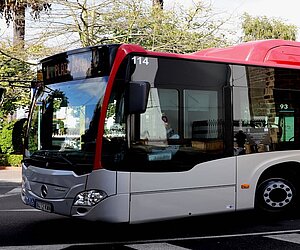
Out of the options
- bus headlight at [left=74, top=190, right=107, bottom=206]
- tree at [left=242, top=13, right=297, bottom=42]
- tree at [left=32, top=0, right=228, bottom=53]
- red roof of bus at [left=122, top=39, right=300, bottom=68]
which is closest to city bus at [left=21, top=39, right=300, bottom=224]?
bus headlight at [left=74, top=190, right=107, bottom=206]

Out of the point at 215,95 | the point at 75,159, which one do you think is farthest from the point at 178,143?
the point at 75,159

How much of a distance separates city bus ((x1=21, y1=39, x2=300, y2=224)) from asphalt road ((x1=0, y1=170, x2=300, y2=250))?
0.37 metres

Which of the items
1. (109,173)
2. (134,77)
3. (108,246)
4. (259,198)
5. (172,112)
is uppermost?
(134,77)

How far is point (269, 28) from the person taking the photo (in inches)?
1148

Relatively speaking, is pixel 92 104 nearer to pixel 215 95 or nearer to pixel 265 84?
pixel 215 95

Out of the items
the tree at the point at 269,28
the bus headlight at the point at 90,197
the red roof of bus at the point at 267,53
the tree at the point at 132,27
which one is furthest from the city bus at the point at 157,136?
the tree at the point at 269,28

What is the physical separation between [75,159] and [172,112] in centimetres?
147

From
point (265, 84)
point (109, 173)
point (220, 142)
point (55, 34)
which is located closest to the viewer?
point (109, 173)

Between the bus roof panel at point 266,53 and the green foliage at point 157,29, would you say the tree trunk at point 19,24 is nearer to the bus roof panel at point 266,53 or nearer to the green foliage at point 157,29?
the green foliage at point 157,29

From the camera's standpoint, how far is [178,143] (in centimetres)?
639

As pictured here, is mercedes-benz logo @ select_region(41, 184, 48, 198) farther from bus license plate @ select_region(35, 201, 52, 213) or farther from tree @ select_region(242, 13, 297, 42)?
tree @ select_region(242, 13, 297, 42)

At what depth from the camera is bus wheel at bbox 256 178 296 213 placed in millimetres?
7332

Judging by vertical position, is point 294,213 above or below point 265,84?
below

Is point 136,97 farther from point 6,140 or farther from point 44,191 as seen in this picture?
point 6,140
